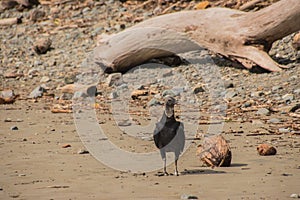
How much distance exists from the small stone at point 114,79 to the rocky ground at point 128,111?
20mm

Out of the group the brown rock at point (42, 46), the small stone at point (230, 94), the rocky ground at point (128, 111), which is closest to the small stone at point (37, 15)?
the rocky ground at point (128, 111)

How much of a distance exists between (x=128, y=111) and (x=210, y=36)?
248cm

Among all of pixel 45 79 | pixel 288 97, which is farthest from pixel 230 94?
pixel 45 79

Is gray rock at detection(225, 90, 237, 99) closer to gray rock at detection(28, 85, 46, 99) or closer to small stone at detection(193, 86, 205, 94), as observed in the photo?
small stone at detection(193, 86, 205, 94)

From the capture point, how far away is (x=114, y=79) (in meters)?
11.8

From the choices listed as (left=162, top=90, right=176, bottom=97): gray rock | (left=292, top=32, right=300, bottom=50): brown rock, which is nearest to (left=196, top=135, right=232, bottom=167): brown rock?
(left=162, top=90, right=176, bottom=97): gray rock

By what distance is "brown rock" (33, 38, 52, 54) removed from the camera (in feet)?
47.5

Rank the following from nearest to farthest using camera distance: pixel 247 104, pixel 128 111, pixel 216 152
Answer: pixel 216 152
pixel 247 104
pixel 128 111

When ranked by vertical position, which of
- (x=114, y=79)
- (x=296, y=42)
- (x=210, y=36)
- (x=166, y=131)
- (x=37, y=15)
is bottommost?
(x=166, y=131)

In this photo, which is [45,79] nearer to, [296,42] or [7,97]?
[7,97]

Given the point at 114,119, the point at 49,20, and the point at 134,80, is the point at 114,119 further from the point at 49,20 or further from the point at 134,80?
the point at 49,20

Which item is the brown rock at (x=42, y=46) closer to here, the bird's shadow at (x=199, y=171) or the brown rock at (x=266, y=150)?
the brown rock at (x=266, y=150)

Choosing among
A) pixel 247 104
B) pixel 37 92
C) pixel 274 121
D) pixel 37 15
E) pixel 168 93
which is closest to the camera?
pixel 274 121

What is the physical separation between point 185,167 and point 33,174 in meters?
1.40
